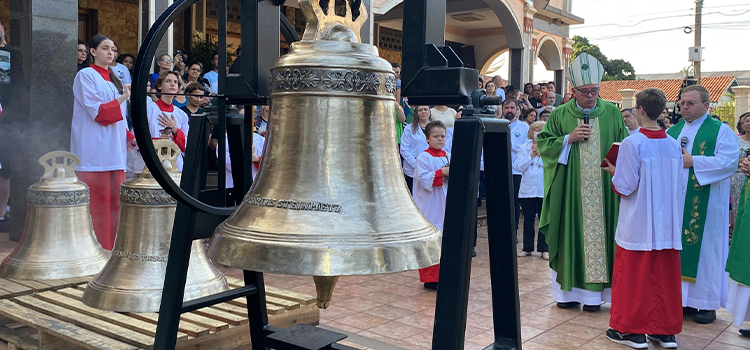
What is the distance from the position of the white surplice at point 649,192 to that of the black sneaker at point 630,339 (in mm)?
630

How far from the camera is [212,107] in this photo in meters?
2.63

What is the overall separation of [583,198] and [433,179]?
1.53 m

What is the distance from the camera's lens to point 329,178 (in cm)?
203

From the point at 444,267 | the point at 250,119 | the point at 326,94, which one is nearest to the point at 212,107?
the point at 250,119

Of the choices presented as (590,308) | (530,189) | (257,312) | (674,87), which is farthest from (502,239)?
(674,87)

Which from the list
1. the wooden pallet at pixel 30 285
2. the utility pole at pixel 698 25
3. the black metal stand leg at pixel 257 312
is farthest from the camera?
the utility pole at pixel 698 25

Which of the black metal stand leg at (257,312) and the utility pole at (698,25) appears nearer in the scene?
the black metal stand leg at (257,312)

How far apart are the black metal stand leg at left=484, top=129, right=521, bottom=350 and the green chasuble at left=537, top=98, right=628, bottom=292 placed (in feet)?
12.8

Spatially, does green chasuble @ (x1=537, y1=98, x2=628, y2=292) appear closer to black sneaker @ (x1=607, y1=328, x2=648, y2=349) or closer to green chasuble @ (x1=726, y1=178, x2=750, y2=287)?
black sneaker @ (x1=607, y1=328, x2=648, y2=349)

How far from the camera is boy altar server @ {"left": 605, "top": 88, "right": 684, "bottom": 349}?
4930 millimetres

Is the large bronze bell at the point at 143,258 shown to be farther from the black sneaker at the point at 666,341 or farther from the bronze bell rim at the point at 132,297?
the black sneaker at the point at 666,341

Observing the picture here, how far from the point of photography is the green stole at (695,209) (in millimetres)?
5922

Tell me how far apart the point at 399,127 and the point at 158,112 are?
372 cm

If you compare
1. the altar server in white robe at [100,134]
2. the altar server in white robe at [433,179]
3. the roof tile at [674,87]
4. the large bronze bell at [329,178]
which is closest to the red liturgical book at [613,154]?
the altar server in white robe at [433,179]
